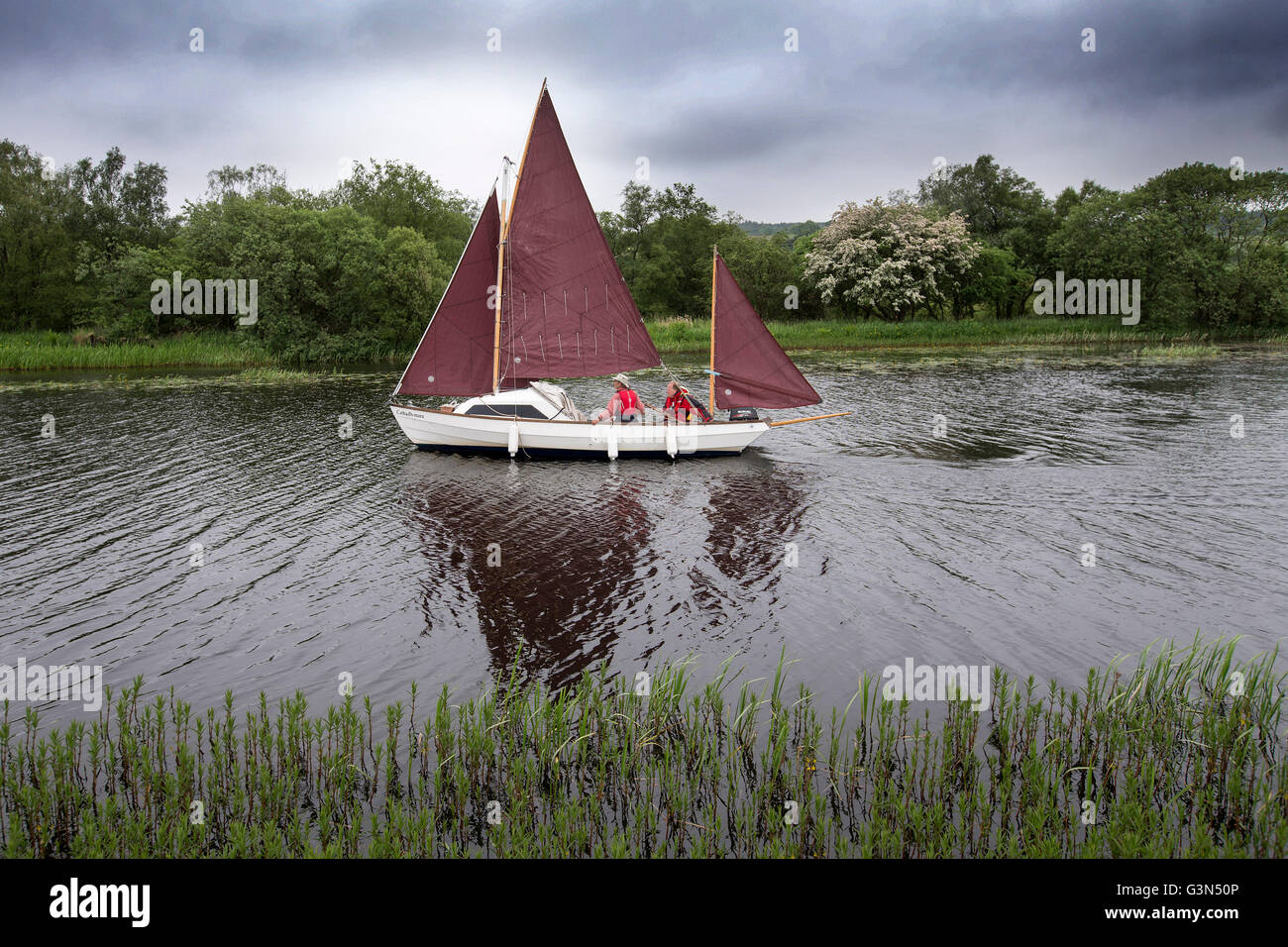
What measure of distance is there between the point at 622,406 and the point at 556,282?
4.34 meters

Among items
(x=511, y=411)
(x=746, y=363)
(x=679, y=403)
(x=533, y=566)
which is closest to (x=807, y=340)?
(x=746, y=363)

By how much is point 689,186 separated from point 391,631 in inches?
3049

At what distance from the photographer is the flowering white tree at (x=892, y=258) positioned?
62.3m

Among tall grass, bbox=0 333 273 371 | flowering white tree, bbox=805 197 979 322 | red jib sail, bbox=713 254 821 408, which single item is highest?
flowering white tree, bbox=805 197 979 322

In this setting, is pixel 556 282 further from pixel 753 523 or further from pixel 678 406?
pixel 753 523

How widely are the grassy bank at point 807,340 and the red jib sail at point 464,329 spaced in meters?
30.9

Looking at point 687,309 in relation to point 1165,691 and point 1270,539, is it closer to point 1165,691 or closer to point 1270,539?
point 1270,539

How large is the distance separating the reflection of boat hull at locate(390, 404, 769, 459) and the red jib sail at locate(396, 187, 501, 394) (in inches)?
46.2

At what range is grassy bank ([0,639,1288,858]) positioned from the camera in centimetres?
681

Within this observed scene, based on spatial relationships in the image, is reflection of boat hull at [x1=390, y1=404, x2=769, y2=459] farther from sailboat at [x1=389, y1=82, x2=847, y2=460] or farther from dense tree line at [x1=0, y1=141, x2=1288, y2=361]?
dense tree line at [x1=0, y1=141, x2=1288, y2=361]

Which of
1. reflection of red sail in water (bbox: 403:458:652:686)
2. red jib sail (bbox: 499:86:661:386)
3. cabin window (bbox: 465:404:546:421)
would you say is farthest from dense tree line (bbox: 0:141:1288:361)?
reflection of red sail in water (bbox: 403:458:652:686)

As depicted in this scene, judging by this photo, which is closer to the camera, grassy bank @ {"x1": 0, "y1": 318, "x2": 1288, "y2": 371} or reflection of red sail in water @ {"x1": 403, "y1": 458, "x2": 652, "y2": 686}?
reflection of red sail in water @ {"x1": 403, "y1": 458, "x2": 652, "y2": 686}

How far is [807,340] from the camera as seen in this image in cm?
5969
